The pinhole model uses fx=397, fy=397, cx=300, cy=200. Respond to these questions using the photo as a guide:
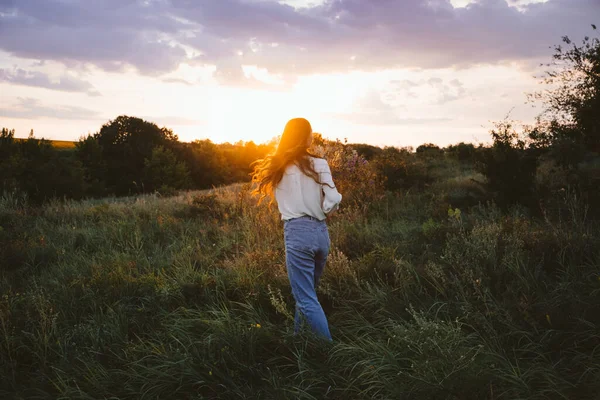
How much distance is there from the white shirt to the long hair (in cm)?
5

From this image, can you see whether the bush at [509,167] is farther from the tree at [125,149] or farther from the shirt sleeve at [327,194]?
the tree at [125,149]

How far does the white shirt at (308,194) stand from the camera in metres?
3.44

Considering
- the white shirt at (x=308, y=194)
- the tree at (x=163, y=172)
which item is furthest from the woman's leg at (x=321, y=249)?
the tree at (x=163, y=172)

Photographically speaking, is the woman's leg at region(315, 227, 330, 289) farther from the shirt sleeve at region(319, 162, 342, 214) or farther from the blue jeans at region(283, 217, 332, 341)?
the shirt sleeve at region(319, 162, 342, 214)

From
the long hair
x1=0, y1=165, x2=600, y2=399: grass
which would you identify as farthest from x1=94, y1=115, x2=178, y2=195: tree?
the long hair

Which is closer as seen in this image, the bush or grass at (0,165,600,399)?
grass at (0,165,600,399)

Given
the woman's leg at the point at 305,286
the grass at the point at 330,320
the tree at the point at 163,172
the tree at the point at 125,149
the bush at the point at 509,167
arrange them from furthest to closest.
Result: the tree at the point at 125,149, the tree at the point at 163,172, the bush at the point at 509,167, the woman's leg at the point at 305,286, the grass at the point at 330,320

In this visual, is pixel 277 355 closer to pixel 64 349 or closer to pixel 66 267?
pixel 64 349

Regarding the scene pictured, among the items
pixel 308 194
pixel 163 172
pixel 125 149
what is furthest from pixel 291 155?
pixel 125 149

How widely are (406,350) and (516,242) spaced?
99.2 inches

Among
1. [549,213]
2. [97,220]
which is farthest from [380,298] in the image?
[97,220]

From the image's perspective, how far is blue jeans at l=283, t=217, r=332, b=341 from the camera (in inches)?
134

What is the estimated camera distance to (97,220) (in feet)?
32.1

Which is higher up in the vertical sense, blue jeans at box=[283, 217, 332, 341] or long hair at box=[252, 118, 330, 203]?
long hair at box=[252, 118, 330, 203]
